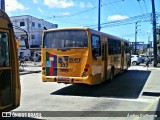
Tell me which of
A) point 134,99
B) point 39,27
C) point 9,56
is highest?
point 39,27

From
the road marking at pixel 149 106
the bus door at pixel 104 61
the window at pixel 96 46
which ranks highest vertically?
the window at pixel 96 46

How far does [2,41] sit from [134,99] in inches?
249

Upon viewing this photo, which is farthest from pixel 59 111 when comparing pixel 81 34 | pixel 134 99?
pixel 81 34

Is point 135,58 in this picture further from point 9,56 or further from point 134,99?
point 9,56

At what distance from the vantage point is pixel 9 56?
7.52 metres

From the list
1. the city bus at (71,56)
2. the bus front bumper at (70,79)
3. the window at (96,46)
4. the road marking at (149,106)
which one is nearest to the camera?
the road marking at (149,106)

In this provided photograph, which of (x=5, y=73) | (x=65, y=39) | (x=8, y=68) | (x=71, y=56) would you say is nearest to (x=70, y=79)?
(x=71, y=56)

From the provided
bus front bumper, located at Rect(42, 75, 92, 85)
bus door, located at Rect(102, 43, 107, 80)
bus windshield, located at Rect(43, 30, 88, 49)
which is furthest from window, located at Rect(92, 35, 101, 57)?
bus front bumper, located at Rect(42, 75, 92, 85)

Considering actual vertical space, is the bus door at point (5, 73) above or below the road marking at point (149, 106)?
above

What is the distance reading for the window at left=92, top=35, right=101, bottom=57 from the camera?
13.4 metres

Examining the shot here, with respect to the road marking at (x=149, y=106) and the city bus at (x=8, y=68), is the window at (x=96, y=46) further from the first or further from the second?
the city bus at (x=8, y=68)

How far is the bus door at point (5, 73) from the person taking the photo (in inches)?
285

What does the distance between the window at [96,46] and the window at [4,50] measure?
6.24 meters

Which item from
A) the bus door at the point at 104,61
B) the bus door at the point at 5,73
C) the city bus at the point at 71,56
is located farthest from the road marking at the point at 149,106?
the bus door at the point at 104,61
